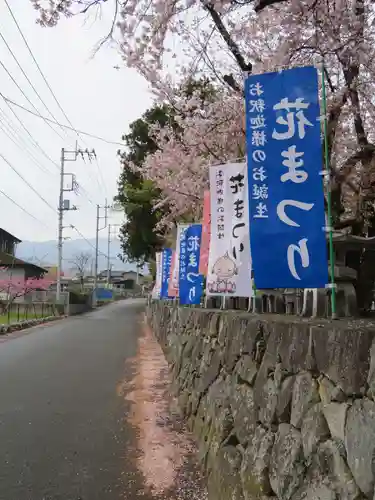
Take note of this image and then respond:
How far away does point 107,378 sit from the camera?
1156 centimetres

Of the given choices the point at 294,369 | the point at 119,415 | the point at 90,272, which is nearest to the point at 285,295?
the point at 119,415

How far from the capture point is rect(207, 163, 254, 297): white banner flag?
294 inches

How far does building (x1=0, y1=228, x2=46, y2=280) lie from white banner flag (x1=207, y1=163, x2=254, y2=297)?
4252cm

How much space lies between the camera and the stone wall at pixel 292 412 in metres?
2.41

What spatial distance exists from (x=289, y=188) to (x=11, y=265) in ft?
166

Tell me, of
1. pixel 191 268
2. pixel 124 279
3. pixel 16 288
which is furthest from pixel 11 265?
pixel 124 279

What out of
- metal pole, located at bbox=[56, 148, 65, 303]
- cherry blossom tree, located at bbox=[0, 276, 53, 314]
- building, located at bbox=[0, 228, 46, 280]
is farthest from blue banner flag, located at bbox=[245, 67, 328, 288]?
building, located at bbox=[0, 228, 46, 280]

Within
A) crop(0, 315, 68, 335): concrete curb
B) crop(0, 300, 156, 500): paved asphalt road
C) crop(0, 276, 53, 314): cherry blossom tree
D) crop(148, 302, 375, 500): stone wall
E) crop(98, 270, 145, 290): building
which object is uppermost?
crop(98, 270, 145, 290): building

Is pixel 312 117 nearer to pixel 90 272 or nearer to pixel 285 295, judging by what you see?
pixel 285 295

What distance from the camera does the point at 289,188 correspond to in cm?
434

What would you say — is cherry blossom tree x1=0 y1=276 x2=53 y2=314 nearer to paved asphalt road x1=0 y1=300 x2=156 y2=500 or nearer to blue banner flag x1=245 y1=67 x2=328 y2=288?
paved asphalt road x1=0 y1=300 x2=156 y2=500

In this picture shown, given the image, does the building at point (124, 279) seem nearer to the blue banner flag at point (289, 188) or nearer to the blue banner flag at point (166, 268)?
the blue banner flag at point (166, 268)

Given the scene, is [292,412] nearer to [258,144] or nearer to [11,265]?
[258,144]

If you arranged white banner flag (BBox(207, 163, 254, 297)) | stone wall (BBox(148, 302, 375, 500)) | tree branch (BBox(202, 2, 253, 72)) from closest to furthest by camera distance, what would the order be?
stone wall (BBox(148, 302, 375, 500))
white banner flag (BBox(207, 163, 254, 297))
tree branch (BBox(202, 2, 253, 72))
